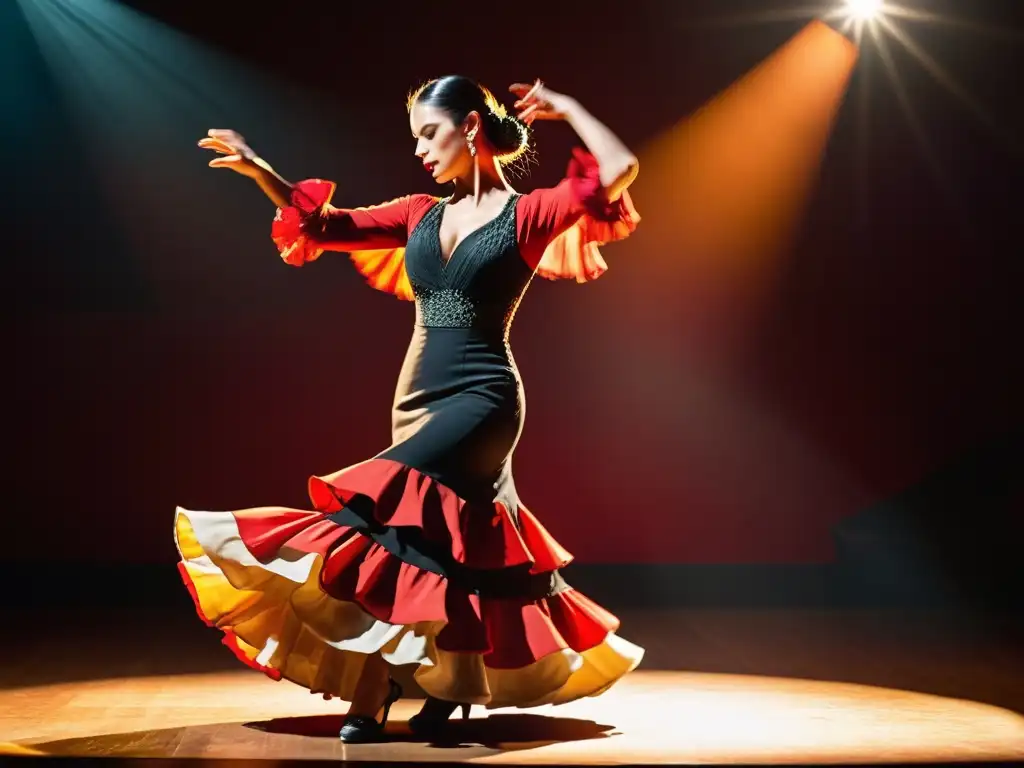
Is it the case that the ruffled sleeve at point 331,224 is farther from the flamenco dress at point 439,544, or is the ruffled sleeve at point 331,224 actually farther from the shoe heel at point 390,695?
the shoe heel at point 390,695

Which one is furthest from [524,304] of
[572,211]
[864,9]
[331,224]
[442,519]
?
[442,519]

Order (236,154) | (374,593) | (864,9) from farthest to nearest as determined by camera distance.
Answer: (864,9), (236,154), (374,593)

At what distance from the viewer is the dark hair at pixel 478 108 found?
8.53 ft

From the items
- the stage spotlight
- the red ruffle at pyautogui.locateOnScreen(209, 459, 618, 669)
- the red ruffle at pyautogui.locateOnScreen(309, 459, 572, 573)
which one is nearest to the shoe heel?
the red ruffle at pyautogui.locateOnScreen(209, 459, 618, 669)

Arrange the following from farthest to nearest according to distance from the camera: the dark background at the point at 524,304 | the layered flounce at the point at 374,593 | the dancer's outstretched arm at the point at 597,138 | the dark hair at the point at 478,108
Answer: the dark background at the point at 524,304, the dark hair at the point at 478,108, the dancer's outstretched arm at the point at 597,138, the layered flounce at the point at 374,593

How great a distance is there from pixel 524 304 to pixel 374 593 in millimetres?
2296

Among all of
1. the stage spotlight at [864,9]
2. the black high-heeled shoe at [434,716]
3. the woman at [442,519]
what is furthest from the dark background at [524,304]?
the black high-heeled shoe at [434,716]

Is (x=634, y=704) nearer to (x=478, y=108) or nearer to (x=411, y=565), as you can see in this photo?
(x=411, y=565)

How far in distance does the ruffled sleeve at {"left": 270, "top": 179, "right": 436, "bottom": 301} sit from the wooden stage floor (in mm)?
953

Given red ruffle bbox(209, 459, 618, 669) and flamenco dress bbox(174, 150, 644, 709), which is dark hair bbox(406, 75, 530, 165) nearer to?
flamenco dress bbox(174, 150, 644, 709)

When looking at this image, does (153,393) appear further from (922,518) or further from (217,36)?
(922,518)

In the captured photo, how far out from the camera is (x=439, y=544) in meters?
2.45

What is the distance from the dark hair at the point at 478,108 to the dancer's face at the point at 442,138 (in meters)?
0.01

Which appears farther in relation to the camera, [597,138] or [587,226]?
[587,226]
